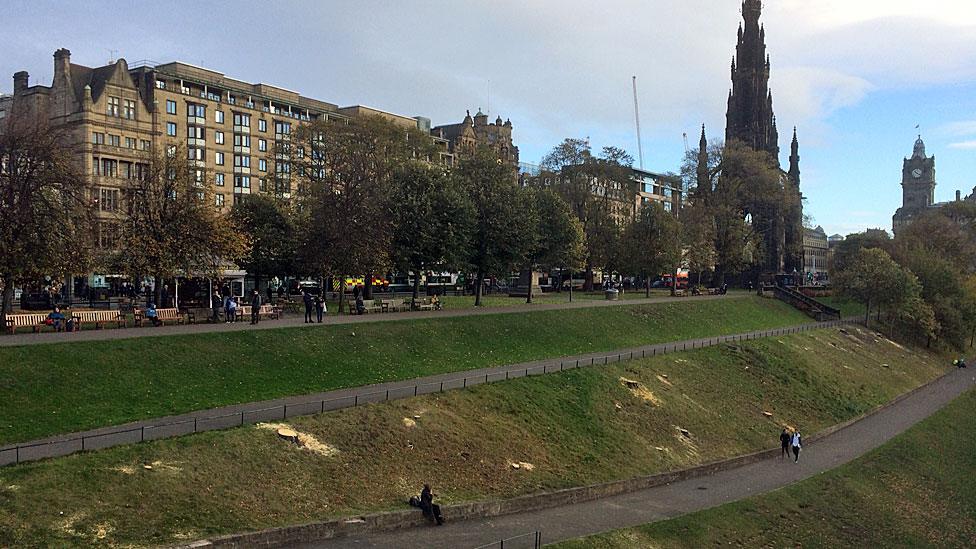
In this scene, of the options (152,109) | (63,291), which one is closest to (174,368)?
(63,291)

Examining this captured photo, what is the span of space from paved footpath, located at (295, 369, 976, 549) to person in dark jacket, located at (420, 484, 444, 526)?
327mm

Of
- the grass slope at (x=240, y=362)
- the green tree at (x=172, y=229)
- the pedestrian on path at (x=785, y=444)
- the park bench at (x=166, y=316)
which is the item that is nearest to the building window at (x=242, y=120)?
the green tree at (x=172, y=229)

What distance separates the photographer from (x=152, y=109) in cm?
7925

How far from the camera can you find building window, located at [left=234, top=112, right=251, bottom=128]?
90.3 m

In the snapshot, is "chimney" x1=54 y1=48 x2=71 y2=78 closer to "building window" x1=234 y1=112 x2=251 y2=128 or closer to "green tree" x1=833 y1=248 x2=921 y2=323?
"building window" x1=234 y1=112 x2=251 y2=128

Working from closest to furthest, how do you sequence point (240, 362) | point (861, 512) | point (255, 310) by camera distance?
point (861, 512), point (240, 362), point (255, 310)

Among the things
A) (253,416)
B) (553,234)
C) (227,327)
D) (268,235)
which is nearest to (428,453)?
(253,416)

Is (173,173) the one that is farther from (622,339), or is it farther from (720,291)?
(720,291)

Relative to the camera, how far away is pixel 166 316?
37.3 metres

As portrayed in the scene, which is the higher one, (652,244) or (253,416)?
(652,244)

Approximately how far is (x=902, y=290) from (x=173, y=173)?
65104 mm

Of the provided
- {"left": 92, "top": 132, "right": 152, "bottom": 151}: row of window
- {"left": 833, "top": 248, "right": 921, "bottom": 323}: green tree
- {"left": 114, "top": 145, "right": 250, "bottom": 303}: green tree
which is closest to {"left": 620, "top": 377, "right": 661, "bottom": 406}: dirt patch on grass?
{"left": 114, "top": 145, "right": 250, "bottom": 303}: green tree

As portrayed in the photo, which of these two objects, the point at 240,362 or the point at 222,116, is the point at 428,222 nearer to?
the point at 240,362

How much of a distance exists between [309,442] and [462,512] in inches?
209
